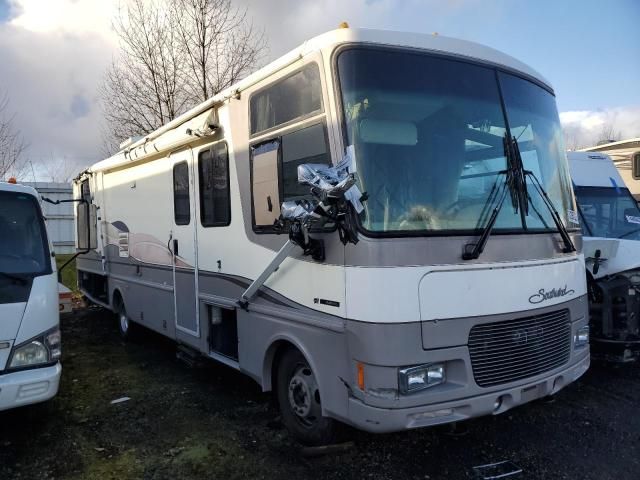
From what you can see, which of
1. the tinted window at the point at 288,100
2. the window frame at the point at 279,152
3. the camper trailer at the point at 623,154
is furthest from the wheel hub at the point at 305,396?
the camper trailer at the point at 623,154

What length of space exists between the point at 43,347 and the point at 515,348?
12.0 ft

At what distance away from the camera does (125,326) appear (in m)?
7.88

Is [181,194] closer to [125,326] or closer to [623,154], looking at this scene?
[125,326]

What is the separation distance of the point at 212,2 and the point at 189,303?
9.44 metres

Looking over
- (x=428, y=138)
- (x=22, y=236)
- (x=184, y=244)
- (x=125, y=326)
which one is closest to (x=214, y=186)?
(x=184, y=244)

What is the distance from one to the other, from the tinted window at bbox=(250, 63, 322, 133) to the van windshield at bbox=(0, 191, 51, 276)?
2.14 m

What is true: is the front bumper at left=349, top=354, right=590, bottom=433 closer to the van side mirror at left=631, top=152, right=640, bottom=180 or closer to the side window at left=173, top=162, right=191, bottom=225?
the side window at left=173, top=162, right=191, bottom=225

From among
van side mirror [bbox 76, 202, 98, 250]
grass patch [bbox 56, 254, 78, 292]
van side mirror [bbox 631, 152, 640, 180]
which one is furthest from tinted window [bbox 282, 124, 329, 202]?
grass patch [bbox 56, 254, 78, 292]

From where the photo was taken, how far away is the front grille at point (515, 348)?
340 centimetres

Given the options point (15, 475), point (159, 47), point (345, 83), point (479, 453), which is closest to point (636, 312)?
point (479, 453)

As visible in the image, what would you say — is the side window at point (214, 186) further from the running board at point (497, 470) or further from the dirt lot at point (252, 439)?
the running board at point (497, 470)

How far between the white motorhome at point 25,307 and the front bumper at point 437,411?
260cm

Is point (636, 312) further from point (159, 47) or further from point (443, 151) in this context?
point (159, 47)

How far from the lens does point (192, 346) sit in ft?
18.4
